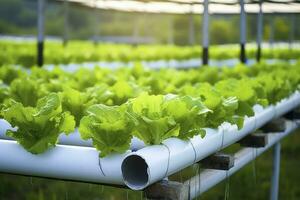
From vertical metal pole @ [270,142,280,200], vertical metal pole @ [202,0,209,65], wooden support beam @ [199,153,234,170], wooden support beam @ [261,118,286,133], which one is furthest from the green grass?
wooden support beam @ [199,153,234,170]

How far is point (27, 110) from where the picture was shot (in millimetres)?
3113

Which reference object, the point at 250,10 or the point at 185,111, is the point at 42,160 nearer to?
the point at 185,111

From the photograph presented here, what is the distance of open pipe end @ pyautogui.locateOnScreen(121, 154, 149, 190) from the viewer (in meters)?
2.75

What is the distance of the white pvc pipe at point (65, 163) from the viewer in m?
2.85

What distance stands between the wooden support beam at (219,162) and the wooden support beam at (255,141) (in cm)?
104

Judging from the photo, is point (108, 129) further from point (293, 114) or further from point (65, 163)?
point (293, 114)

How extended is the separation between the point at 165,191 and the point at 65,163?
1.78 feet

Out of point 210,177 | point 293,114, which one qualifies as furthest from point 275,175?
point 210,177

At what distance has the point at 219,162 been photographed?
372cm

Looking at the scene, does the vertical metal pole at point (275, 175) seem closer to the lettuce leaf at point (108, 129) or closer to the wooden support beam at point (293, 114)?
the wooden support beam at point (293, 114)

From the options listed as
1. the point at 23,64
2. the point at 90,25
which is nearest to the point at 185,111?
the point at 23,64

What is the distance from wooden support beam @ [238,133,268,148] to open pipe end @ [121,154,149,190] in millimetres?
2119

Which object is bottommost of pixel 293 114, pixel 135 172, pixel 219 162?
pixel 293 114

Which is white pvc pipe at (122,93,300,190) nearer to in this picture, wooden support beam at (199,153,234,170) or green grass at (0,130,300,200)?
wooden support beam at (199,153,234,170)
